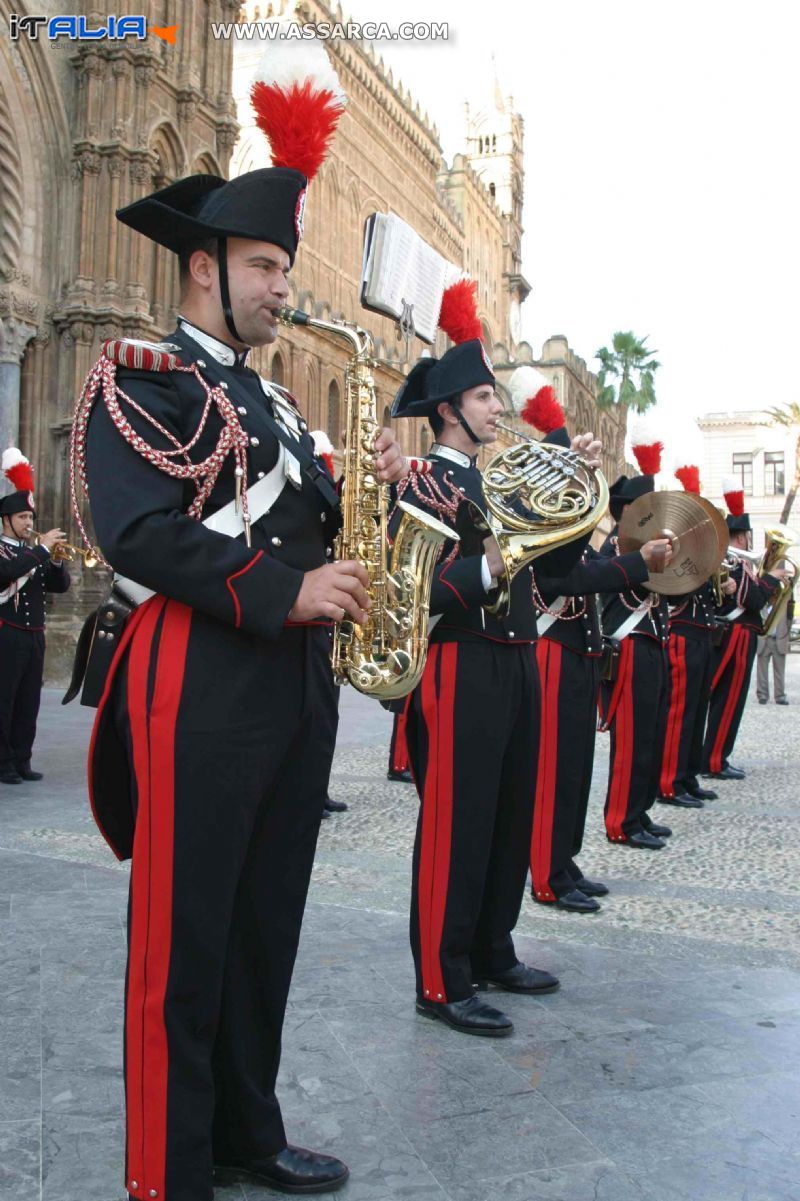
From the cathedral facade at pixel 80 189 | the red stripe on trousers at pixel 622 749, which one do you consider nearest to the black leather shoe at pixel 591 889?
the red stripe on trousers at pixel 622 749

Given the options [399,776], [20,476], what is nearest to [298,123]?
[399,776]

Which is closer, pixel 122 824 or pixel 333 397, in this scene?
pixel 122 824

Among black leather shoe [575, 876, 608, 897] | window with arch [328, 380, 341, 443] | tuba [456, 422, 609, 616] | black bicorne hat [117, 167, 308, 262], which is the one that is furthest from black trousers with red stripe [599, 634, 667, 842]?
window with arch [328, 380, 341, 443]

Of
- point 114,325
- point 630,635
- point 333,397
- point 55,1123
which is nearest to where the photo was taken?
point 55,1123

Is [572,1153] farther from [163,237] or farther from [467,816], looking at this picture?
[163,237]

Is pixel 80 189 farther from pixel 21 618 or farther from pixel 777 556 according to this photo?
pixel 777 556

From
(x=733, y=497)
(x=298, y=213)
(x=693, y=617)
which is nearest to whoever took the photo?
(x=298, y=213)

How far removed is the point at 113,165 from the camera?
17156 millimetres

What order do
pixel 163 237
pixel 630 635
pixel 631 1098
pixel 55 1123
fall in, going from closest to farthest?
pixel 163 237, pixel 55 1123, pixel 631 1098, pixel 630 635

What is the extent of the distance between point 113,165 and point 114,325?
2495 millimetres

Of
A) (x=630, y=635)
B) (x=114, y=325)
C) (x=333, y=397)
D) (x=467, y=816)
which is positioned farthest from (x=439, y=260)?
(x=333, y=397)

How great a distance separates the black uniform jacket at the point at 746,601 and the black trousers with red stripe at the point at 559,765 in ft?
17.7

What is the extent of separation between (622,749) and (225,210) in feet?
16.0

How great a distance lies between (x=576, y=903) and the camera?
5168 mm
